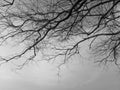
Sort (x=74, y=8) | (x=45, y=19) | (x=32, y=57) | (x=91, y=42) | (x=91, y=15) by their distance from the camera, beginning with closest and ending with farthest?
(x=74, y=8)
(x=45, y=19)
(x=91, y=15)
(x=32, y=57)
(x=91, y=42)

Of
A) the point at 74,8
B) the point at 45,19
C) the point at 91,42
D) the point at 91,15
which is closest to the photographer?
the point at 74,8

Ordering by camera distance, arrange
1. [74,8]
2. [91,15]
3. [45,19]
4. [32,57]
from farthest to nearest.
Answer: [32,57], [91,15], [45,19], [74,8]

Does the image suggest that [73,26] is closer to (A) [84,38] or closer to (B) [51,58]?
(A) [84,38]

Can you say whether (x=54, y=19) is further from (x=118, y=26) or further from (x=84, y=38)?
(x=118, y=26)

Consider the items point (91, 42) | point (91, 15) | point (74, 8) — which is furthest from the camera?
point (91, 42)

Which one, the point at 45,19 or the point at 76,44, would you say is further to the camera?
the point at 76,44

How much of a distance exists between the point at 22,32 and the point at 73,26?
71.8 inches

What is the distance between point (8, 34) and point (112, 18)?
3796mm

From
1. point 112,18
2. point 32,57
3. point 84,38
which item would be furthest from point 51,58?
point 112,18

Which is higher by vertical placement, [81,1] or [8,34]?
[81,1]

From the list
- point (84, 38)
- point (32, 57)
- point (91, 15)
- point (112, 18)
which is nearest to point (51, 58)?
point (32, 57)

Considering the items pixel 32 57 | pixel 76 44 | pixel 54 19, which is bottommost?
pixel 32 57

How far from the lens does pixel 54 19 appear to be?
5.09 m

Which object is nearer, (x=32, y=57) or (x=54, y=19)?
(x=54, y=19)
